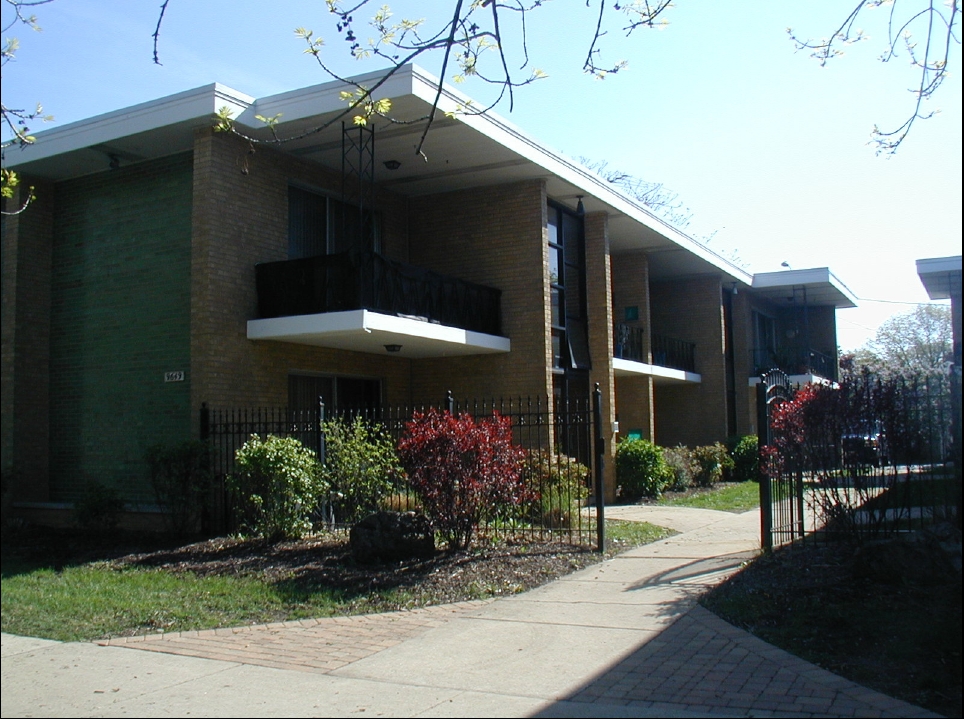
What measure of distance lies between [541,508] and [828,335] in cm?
2528

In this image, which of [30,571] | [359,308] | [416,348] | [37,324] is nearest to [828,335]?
[416,348]

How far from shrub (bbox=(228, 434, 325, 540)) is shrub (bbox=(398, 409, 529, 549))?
1719mm

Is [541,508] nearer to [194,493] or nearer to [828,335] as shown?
[194,493]

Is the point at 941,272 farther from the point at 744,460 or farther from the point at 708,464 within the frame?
the point at 744,460

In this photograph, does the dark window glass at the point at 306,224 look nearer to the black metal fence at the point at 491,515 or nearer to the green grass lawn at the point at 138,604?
the black metal fence at the point at 491,515

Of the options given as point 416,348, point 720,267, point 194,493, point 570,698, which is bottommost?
point 570,698

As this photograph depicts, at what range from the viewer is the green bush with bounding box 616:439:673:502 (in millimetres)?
18062

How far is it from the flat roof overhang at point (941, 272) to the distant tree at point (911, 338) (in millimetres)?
23768

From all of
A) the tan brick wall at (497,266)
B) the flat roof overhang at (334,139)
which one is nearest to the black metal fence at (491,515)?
the tan brick wall at (497,266)

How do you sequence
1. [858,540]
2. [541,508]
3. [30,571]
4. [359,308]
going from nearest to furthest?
[858,540] < [30,571] < [541,508] < [359,308]

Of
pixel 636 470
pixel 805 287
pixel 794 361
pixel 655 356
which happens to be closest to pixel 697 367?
pixel 655 356

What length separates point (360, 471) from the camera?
11.4 m

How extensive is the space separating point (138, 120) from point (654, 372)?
13152 millimetres

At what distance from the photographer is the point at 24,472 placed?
1462 centimetres
